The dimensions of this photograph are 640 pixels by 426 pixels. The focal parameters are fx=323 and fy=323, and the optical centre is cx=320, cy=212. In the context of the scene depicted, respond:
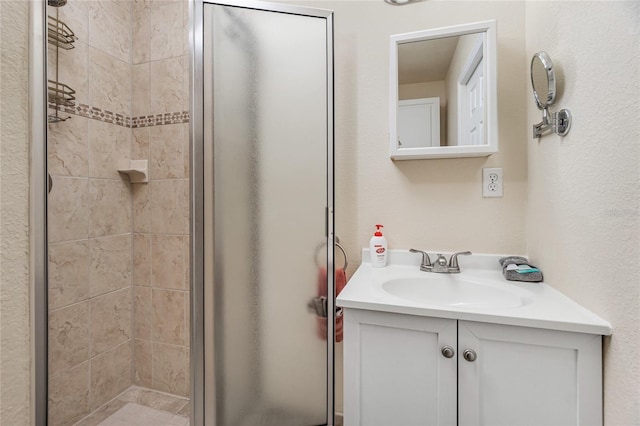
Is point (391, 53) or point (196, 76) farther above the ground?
point (391, 53)

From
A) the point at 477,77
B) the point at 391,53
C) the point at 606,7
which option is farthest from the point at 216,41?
the point at 606,7

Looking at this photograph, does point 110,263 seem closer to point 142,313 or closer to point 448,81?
A: point 142,313

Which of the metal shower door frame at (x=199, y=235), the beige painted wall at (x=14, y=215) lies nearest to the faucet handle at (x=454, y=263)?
the metal shower door frame at (x=199, y=235)

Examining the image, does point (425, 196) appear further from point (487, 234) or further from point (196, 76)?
point (196, 76)

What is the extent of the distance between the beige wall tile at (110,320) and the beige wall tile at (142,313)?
1.5 inches

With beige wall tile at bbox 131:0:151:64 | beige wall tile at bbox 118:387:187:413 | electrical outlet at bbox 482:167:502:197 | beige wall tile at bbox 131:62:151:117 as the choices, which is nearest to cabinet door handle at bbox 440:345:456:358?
electrical outlet at bbox 482:167:502:197

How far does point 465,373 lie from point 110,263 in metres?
1.82

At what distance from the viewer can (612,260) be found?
2.61 feet

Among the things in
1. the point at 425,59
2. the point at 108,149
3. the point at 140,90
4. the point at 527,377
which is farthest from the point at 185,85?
the point at 527,377

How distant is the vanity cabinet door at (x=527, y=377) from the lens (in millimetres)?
844

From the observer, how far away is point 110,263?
180cm

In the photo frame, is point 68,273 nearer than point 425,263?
No

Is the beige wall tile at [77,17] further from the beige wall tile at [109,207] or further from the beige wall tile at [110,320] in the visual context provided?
the beige wall tile at [110,320]

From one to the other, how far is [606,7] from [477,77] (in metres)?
0.52
